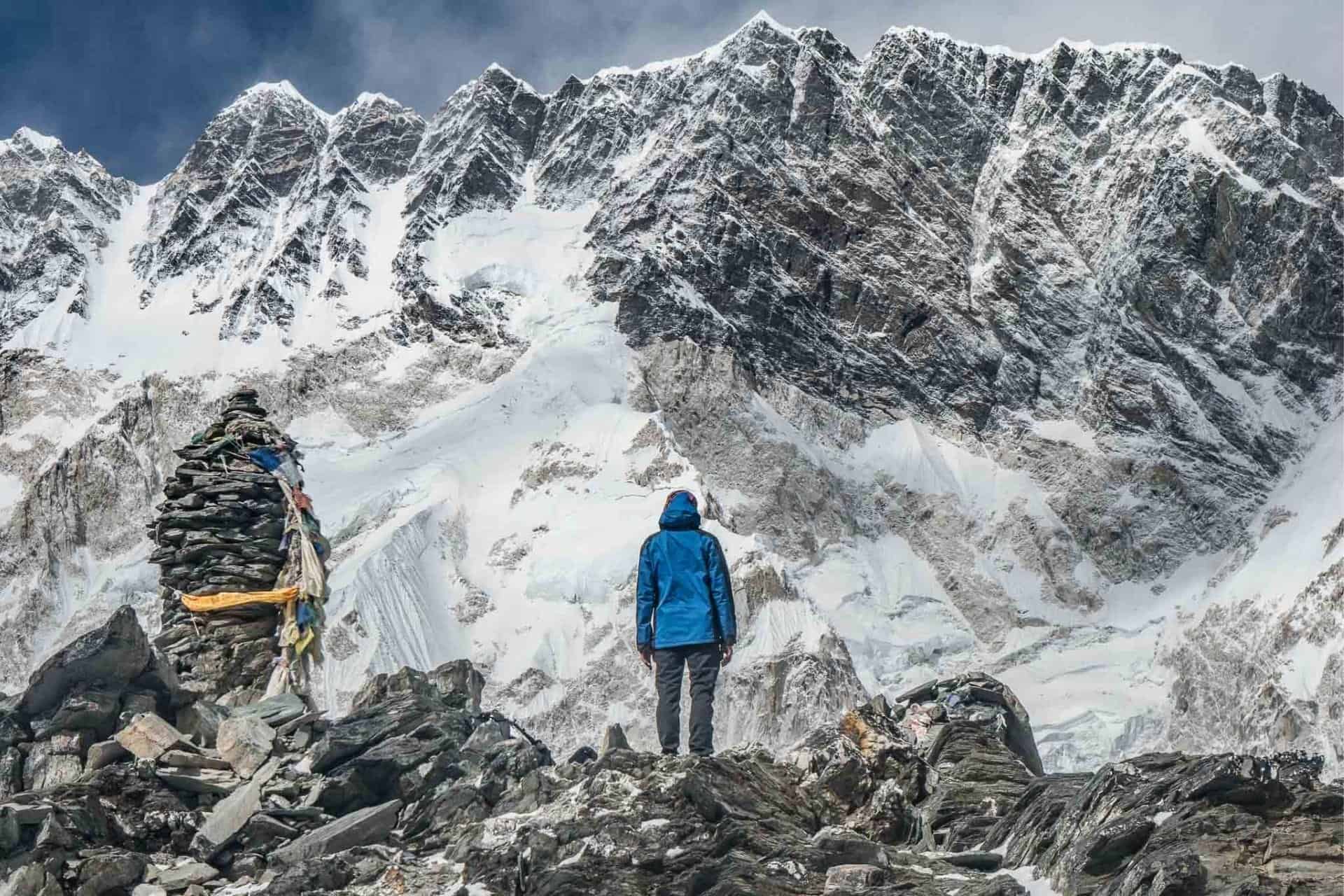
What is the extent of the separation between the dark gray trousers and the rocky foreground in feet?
1.77

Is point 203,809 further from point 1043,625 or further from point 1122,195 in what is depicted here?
point 1122,195

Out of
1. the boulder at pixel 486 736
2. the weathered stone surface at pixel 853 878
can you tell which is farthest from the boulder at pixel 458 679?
the weathered stone surface at pixel 853 878

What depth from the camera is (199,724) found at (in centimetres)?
1423

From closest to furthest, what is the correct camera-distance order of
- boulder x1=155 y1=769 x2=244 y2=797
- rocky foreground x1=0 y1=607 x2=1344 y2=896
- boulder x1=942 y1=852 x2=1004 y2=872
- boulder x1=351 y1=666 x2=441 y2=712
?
rocky foreground x1=0 y1=607 x2=1344 y2=896
boulder x1=942 y1=852 x2=1004 y2=872
boulder x1=155 y1=769 x2=244 y2=797
boulder x1=351 y1=666 x2=441 y2=712

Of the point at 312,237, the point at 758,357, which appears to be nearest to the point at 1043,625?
the point at 758,357

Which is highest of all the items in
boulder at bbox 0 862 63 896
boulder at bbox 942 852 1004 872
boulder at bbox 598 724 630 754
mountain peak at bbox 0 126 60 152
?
mountain peak at bbox 0 126 60 152

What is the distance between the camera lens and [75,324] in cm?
15338

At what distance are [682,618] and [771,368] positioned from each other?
442 ft

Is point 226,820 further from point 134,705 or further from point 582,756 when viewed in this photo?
point 582,756

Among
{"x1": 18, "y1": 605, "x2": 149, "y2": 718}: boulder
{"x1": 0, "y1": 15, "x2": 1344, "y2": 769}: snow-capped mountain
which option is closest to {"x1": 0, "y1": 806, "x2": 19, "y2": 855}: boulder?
{"x1": 18, "y1": 605, "x2": 149, "y2": 718}: boulder

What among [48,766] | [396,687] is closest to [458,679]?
[396,687]

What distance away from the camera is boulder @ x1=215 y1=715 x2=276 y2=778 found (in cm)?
1339

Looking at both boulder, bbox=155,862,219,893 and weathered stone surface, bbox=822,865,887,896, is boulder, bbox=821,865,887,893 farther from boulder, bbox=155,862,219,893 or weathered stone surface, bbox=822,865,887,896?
boulder, bbox=155,862,219,893

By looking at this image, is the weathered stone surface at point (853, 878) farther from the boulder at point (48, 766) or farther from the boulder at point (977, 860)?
the boulder at point (48, 766)
